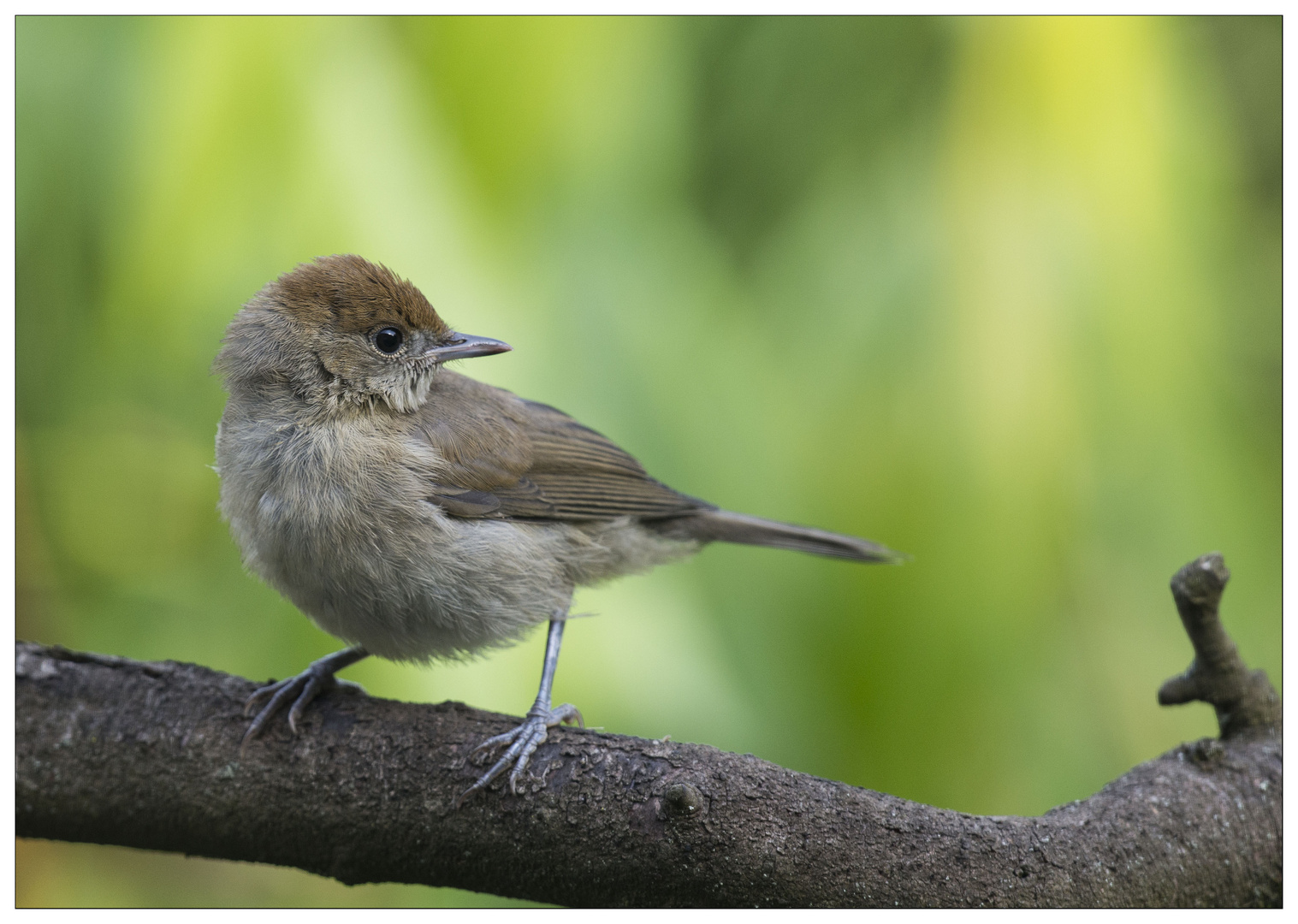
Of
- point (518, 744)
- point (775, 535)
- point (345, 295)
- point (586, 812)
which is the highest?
point (345, 295)

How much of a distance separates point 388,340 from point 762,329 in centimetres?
Answer: 122

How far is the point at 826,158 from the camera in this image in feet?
10.1

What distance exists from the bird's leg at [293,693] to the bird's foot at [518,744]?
44cm

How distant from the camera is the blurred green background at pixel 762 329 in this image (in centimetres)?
274

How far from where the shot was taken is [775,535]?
2.76 m

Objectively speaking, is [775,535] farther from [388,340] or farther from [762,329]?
[388,340]

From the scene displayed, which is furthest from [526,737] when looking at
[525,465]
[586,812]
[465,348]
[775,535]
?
[775,535]

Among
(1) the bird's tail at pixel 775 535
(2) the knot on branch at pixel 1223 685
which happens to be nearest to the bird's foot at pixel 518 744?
(1) the bird's tail at pixel 775 535

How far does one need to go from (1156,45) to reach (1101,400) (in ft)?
3.37

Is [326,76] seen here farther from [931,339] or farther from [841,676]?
[841,676]

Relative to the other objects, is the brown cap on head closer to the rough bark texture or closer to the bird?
the bird

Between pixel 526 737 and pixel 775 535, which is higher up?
pixel 775 535

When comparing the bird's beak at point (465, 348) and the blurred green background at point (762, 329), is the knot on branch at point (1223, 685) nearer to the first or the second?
the blurred green background at point (762, 329)

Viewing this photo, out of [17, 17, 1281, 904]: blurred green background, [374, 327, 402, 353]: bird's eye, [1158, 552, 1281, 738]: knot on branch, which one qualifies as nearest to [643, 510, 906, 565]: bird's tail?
[17, 17, 1281, 904]: blurred green background
